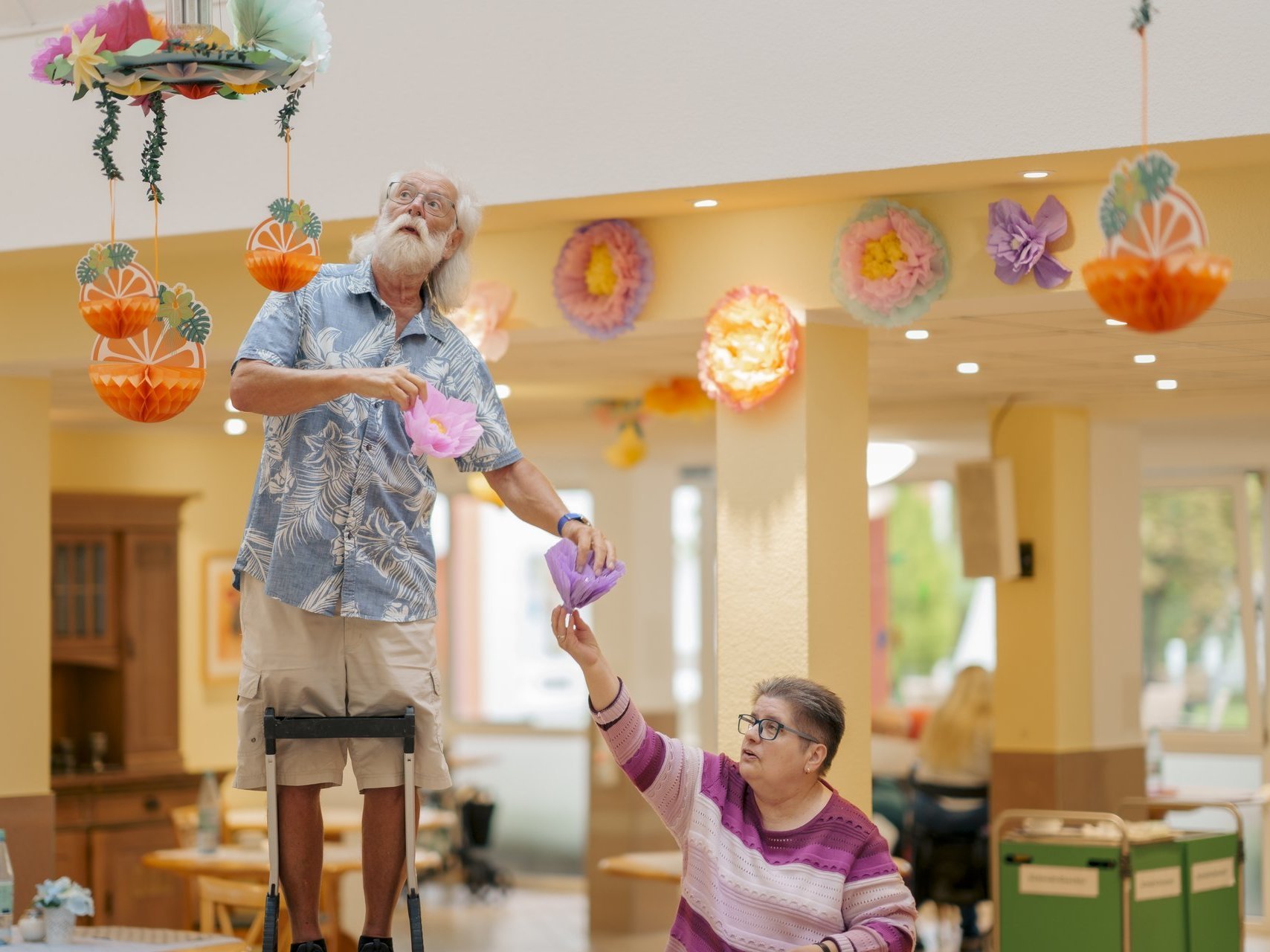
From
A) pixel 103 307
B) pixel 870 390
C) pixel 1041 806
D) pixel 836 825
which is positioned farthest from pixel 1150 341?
pixel 103 307

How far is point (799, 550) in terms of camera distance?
5527 mm

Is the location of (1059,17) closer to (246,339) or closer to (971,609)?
(246,339)

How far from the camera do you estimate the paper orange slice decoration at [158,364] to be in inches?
153

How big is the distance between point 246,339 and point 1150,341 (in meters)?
4.36

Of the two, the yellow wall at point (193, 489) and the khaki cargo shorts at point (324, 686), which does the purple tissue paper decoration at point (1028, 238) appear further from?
the yellow wall at point (193, 489)

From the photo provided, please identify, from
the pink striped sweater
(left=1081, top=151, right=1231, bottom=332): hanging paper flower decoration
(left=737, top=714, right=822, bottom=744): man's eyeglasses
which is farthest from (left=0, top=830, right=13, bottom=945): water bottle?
(left=1081, top=151, right=1231, bottom=332): hanging paper flower decoration

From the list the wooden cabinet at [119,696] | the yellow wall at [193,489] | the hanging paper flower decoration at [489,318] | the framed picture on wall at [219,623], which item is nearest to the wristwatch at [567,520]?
the hanging paper flower decoration at [489,318]

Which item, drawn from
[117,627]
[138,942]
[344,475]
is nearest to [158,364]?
[344,475]

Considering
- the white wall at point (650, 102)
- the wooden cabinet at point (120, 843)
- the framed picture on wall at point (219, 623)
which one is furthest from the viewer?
the framed picture on wall at point (219, 623)

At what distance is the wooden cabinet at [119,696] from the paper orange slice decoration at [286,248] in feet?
19.5

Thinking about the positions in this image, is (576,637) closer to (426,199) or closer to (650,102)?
(426,199)

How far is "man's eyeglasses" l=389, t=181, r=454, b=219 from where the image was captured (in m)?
3.37

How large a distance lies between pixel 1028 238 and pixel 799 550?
118cm

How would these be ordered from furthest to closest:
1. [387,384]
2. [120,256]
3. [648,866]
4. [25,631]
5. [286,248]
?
Answer: [648,866]
[25,631]
[286,248]
[120,256]
[387,384]
